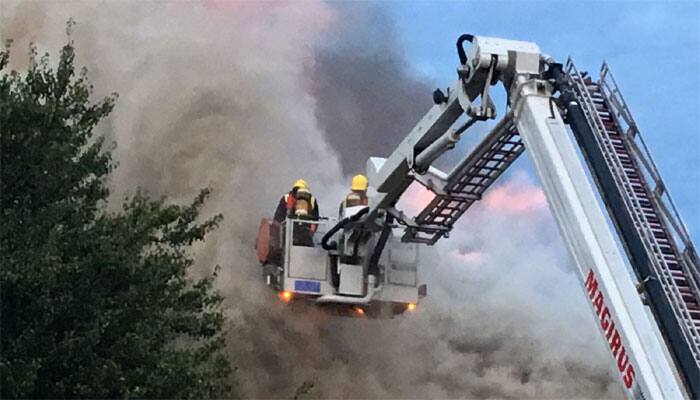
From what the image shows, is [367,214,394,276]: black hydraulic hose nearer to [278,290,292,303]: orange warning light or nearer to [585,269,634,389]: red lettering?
[278,290,292,303]: orange warning light

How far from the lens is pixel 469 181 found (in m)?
14.1

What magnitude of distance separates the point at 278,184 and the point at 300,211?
3.85m

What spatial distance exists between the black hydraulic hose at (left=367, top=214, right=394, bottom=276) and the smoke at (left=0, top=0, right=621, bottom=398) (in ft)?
7.34

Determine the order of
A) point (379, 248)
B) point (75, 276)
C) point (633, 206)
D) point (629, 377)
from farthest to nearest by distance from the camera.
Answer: point (379, 248)
point (75, 276)
point (633, 206)
point (629, 377)

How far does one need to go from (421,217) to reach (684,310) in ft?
18.7

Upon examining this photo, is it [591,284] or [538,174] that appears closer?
[591,284]

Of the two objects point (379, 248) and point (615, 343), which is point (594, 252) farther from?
point (379, 248)

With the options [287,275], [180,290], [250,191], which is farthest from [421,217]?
[250,191]

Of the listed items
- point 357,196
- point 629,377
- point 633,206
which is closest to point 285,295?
point 357,196

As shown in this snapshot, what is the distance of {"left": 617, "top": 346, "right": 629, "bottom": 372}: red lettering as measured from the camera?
9367mm

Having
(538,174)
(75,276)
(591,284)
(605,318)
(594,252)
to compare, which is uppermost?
(538,174)

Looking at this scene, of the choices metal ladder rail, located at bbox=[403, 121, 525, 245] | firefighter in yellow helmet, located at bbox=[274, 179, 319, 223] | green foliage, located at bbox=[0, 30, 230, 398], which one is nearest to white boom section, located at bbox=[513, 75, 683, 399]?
metal ladder rail, located at bbox=[403, 121, 525, 245]

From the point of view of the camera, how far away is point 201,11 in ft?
69.2

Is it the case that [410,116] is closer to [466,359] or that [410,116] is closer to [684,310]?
[466,359]
